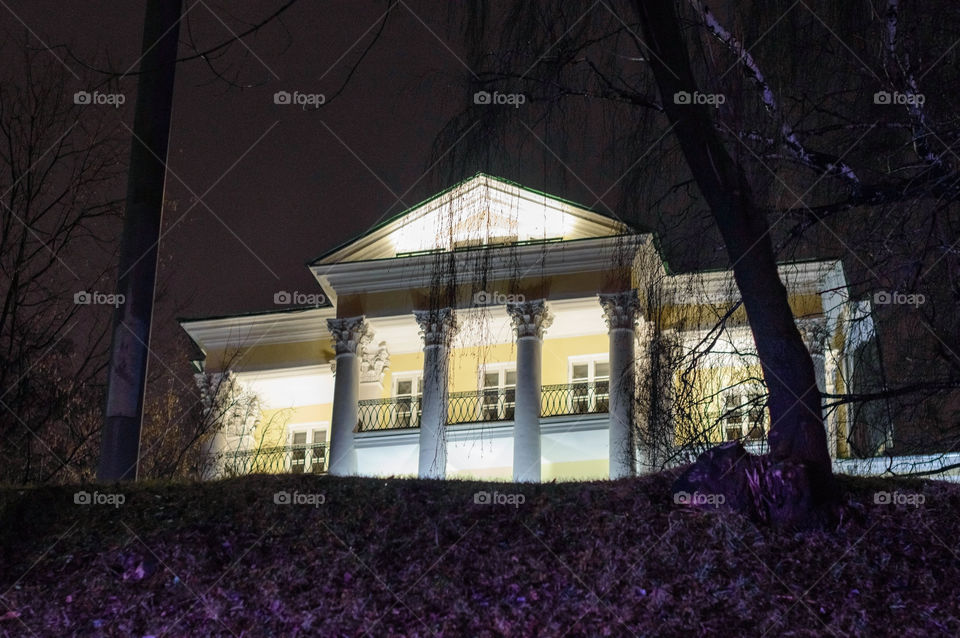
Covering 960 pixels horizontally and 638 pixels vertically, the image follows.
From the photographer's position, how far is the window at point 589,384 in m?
26.2

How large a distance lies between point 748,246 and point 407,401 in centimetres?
1910

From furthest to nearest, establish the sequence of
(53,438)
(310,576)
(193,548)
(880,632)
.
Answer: (53,438), (193,548), (310,576), (880,632)

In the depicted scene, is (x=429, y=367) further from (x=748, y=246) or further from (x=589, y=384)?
(x=748, y=246)

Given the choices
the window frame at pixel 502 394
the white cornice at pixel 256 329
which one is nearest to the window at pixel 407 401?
the window frame at pixel 502 394

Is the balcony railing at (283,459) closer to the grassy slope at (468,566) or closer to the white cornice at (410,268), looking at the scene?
the white cornice at (410,268)

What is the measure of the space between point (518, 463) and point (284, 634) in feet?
51.8

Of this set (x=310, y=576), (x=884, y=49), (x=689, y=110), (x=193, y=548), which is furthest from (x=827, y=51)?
(x=193, y=548)

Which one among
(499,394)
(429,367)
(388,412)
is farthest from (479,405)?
(429,367)

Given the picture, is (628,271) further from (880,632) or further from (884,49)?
(880,632)

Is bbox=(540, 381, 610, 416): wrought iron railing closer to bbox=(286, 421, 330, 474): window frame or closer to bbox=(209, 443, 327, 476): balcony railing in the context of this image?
bbox=(209, 443, 327, 476): balcony railing

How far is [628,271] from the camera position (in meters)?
10.4

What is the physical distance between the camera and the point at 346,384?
26.2 metres

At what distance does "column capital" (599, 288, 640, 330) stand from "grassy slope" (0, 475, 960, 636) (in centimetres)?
1429

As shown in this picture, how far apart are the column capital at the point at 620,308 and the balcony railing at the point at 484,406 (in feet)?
6.89
